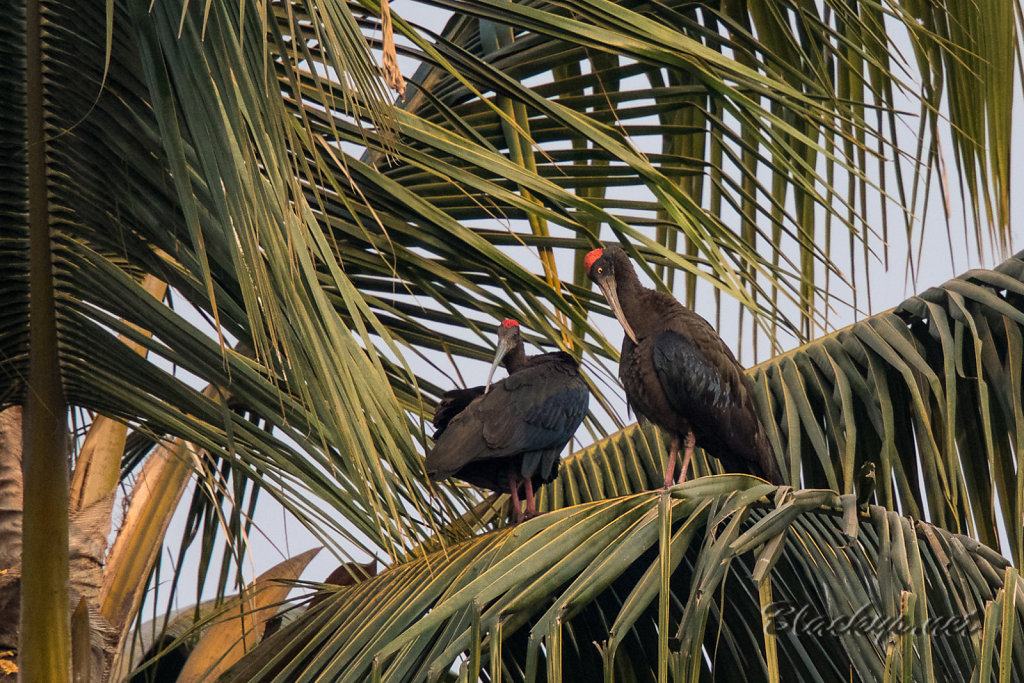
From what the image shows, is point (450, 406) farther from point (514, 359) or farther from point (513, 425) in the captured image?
point (514, 359)

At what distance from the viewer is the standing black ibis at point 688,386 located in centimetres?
324

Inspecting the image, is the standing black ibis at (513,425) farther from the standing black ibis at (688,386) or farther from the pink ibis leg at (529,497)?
the standing black ibis at (688,386)

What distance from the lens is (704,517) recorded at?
1994 millimetres

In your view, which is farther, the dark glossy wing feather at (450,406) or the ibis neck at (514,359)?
the ibis neck at (514,359)

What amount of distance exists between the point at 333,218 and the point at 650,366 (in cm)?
121

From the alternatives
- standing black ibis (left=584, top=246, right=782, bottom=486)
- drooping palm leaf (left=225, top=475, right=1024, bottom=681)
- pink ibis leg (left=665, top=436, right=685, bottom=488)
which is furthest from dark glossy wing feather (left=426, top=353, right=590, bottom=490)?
drooping palm leaf (left=225, top=475, right=1024, bottom=681)

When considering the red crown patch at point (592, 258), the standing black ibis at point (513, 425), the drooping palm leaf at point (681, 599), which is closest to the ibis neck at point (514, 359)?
the standing black ibis at point (513, 425)

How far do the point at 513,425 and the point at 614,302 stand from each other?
45 cm

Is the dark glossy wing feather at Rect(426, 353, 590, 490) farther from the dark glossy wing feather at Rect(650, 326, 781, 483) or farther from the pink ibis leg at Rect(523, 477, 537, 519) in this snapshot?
the dark glossy wing feather at Rect(650, 326, 781, 483)

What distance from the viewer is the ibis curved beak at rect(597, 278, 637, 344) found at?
329 cm

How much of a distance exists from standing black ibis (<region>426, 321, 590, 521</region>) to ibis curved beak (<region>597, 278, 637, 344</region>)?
0.27 m

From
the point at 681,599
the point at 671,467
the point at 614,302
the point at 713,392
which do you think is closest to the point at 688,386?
the point at 713,392

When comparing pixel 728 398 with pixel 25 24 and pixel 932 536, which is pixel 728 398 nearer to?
pixel 932 536

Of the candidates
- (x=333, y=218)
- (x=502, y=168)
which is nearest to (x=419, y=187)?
(x=333, y=218)
